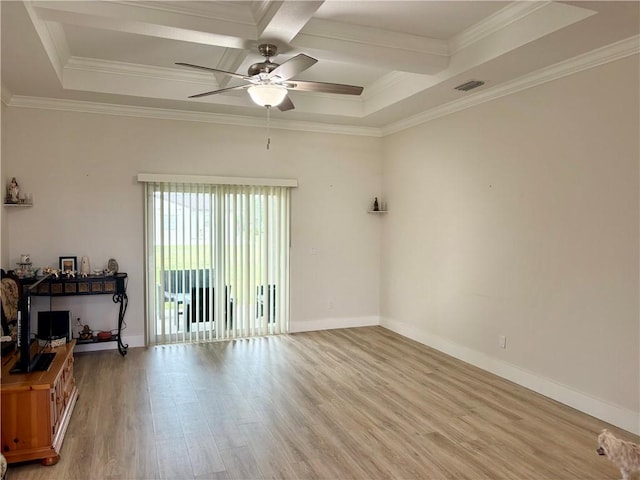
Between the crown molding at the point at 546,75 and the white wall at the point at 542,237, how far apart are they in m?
0.06

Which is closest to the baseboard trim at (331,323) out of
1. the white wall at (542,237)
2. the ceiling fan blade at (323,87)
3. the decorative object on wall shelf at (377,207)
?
the white wall at (542,237)

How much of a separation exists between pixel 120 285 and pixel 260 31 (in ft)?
10.4

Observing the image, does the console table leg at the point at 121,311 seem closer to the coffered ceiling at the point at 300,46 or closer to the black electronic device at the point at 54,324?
the black electronic device at the point at 54,324

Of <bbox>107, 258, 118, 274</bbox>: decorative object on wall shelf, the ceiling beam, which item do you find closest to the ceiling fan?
the ceiling beam

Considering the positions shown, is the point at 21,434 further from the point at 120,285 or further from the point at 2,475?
the point at 120,285

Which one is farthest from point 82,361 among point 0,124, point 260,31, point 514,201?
point 514,201

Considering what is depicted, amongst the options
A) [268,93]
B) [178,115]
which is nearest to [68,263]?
[178,115]

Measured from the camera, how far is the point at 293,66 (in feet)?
10.3

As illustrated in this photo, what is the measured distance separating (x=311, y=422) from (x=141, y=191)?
341cm

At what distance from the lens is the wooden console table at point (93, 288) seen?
15.6ft

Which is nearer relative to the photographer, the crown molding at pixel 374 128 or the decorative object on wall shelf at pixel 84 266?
the crown molding at pixel 374 128

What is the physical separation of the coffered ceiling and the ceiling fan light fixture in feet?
1.15

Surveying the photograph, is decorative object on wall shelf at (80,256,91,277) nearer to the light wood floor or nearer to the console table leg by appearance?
the console table leg

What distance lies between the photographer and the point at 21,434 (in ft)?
9.00
